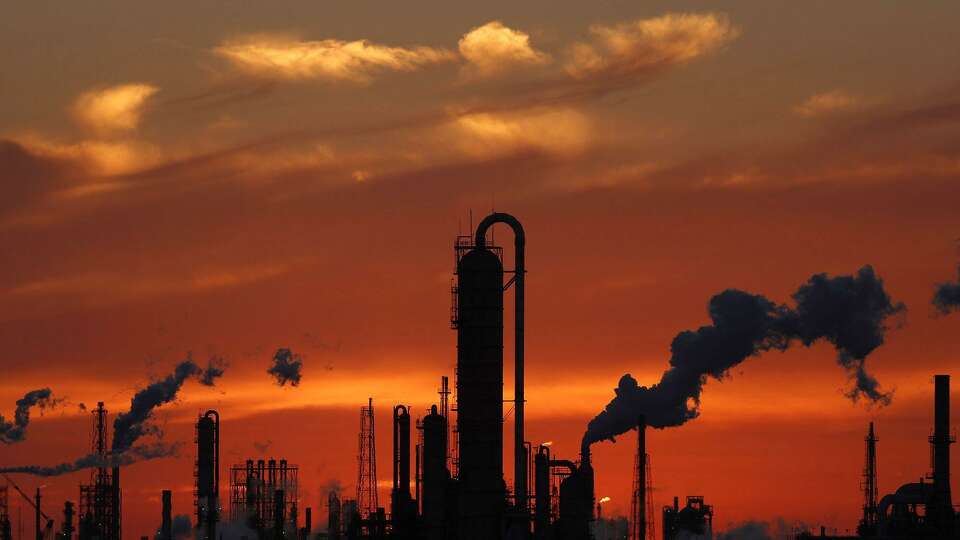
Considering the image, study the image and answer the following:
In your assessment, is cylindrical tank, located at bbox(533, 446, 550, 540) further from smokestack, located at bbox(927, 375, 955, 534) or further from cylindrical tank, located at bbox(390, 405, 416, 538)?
smokestack, located at bbox(927, 375, 955, 534)

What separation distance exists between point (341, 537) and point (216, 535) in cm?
1440

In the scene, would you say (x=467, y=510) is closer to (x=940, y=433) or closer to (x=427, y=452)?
(x=427, y=452)

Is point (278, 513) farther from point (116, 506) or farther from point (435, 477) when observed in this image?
point (435, 477)

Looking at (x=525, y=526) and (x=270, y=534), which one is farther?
(x=270, y=534)

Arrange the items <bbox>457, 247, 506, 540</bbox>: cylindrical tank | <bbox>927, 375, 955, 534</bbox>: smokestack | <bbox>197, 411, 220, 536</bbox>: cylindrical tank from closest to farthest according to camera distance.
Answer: <bbox>457, 247, 506, 540</bbox>: cylindrical tank, <bbox>927, 375, 955, 534</bbox>: smokestack, <bbox>197, 411, 220, 536</bbox>: cylindrical tank

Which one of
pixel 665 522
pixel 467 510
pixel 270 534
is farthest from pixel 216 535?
pixel 467 510

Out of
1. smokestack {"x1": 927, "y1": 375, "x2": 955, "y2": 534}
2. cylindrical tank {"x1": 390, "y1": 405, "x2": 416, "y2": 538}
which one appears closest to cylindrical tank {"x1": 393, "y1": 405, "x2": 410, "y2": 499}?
cylindrical tank {"x1": 390, "y1": 405, "x2": 416, "y2": 538}

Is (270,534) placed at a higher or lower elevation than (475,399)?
lower

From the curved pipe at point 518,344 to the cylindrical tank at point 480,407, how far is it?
4.28ft

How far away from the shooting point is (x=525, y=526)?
281 feet

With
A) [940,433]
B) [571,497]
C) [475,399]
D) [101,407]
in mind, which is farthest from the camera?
[101,407]

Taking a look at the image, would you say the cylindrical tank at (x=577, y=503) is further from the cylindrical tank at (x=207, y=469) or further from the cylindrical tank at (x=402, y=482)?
the cylindrical tank at (x=207, y=469)

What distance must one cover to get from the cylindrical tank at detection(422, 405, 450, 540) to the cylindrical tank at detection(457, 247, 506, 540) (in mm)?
2450

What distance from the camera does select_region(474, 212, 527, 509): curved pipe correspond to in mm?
87062
